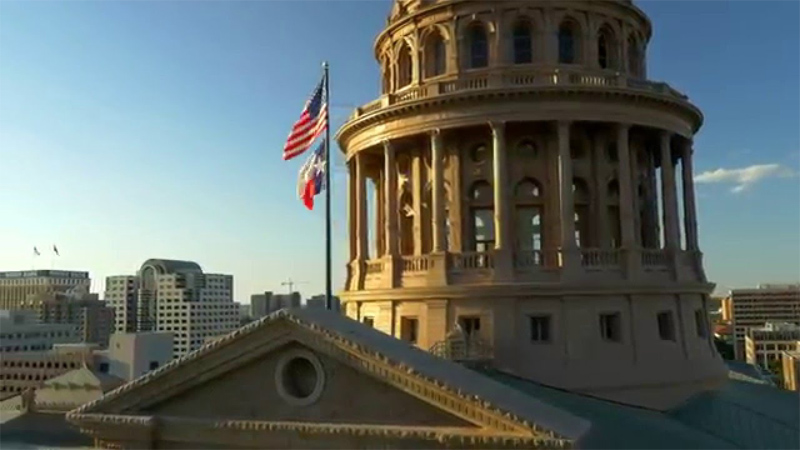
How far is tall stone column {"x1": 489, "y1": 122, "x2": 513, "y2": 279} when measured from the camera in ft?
84.2

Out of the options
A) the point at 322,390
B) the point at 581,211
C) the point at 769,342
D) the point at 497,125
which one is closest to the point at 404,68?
the point at 497,125

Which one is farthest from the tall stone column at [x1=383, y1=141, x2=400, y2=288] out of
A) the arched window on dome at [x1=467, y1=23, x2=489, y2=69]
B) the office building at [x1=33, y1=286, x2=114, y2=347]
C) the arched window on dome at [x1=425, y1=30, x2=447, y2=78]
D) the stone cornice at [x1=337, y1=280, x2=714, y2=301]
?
the office building at [x1=33, y1=286, x2=114, y2=347]

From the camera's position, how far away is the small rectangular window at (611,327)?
25.3 m

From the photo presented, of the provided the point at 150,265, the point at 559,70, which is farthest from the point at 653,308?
the point at 150,265

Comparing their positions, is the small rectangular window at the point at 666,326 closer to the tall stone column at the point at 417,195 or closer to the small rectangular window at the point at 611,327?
the small rectangular window at the point at 611,327

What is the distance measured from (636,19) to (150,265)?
7103 inches

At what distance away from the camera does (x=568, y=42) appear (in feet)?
95.0

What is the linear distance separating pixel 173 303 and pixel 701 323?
166 metres

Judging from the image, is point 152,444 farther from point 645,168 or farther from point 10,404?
point 645,168

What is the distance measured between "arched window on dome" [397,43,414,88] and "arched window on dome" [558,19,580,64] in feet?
21.0

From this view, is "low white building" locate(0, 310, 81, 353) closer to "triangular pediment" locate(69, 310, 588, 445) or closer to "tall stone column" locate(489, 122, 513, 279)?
"tall stone column" locate(489, 122, 513, 279)

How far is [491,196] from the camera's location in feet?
91.1

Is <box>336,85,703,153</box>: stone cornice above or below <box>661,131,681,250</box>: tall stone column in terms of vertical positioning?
above

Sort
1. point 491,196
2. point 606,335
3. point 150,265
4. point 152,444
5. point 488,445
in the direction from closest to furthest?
point 488,445, point 152,444, point 606,335, point 491,196, point 150,265
